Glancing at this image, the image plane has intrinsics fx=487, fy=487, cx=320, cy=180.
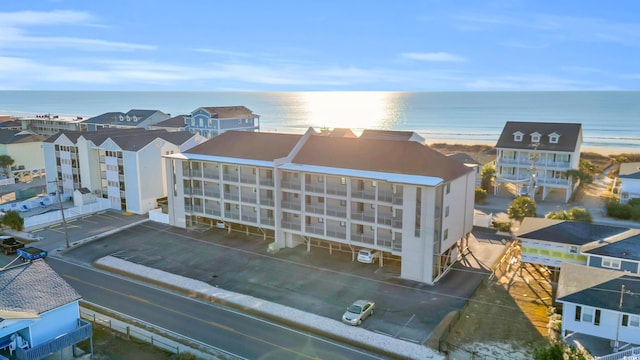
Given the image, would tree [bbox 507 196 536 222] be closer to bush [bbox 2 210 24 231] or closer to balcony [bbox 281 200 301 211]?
balcony [bbox 281 200 301 211]

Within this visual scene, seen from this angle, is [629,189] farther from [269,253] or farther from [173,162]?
[173,162]

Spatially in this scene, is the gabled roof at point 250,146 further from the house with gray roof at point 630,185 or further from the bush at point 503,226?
the house with gray roof at point 630,185

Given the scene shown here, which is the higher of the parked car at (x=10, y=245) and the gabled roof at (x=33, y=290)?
the gabled roof at (x=33, y=290)

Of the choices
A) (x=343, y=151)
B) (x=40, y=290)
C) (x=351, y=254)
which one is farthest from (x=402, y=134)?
(x=40, y=290)

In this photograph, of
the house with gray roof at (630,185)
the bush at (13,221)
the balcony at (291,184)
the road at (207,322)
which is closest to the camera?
the road at (207,322)

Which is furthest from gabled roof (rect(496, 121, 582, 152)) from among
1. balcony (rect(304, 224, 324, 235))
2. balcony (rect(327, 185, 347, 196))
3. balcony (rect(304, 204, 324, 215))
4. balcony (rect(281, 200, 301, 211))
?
balcony (rect(281, 200, 301, 211))

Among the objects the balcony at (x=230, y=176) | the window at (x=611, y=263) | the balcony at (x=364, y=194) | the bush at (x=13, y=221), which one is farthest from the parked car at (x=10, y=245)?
the window at (x=611, y=263)
